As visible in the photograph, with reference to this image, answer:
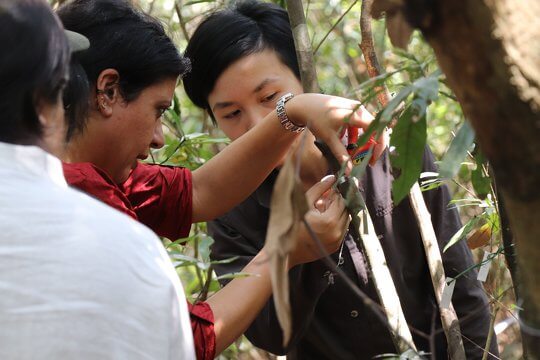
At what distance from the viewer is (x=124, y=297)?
2.98ft

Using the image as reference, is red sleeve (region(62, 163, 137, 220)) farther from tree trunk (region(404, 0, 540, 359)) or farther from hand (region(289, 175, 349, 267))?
tree trunk (region(404, 0, 540, 359))

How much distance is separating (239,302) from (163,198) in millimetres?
436

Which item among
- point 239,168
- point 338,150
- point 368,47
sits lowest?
point 239,168

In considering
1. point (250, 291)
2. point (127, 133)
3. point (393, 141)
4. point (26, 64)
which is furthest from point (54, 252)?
point (127, 133)

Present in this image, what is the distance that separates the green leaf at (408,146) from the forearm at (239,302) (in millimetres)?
373

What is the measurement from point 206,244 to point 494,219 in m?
0.48

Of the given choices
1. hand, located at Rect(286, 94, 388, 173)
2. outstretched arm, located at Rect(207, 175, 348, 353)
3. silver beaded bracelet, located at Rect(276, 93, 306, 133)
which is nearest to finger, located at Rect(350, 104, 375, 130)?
hand, located at Rect(286, 94, 388, 173)

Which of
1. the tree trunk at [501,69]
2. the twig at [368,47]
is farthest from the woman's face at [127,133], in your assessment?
the tree trunk at [501,69]

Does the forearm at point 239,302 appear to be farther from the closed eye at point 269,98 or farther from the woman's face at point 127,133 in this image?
the closed eye at point 269,98

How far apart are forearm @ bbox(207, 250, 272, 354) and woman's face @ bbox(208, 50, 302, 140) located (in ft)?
1.62

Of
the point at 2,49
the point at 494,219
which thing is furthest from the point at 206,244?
the point at 2,49

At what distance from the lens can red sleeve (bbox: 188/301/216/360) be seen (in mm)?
1262

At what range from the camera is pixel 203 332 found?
1269 mm

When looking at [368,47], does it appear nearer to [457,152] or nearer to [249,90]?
[249,90]
